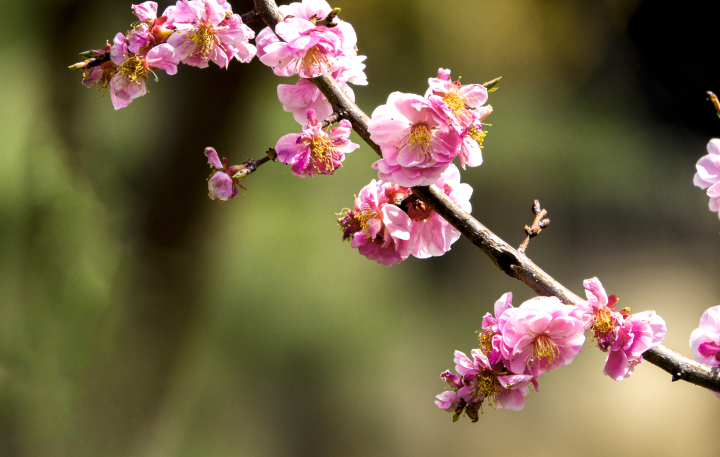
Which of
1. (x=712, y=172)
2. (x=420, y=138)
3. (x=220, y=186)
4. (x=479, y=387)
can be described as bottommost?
(x=479, y=387)

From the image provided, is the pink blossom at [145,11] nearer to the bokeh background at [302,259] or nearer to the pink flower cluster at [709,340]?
the pink flower cluster at [709,340]

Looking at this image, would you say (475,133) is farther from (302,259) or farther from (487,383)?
(302,259)

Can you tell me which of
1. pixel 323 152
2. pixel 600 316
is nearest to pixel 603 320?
pixel 600 316

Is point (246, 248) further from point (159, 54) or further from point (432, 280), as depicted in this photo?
point (159, 54)

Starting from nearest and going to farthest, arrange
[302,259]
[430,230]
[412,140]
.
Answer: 1. [412,140]
2. [430,230]
3. [302,259]

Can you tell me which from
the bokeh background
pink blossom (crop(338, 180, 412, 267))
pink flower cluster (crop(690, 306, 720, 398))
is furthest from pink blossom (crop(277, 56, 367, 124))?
the bokeh background

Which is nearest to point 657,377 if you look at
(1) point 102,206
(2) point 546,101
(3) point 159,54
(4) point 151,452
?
(2) point 546,101
